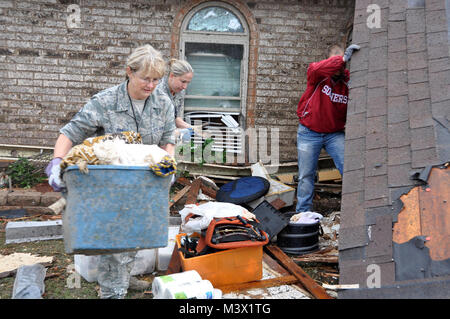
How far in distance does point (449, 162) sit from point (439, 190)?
26 cm

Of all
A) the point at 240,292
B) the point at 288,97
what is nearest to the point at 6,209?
the point at 240,292

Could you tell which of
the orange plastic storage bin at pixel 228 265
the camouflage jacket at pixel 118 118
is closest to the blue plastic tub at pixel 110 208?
the camouflage jacket at pixel 118 118

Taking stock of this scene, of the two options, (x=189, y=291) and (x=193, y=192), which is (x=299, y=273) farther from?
(x=193, y=192)

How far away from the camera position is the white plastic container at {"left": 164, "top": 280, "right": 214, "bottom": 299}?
2.81m

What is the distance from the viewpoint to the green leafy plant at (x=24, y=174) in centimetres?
686

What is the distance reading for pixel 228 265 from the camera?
12.2 ft

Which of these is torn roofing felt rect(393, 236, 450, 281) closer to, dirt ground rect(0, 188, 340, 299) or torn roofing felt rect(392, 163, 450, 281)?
torn roofing felt rect(392, 163, 450, 281)

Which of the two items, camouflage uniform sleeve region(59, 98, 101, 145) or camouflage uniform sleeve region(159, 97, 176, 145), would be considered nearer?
camouflage uniform sleeve region(59, 98, 101, 145)

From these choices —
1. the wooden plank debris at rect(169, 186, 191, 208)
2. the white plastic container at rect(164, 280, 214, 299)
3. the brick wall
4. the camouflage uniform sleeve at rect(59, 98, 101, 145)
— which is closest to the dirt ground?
the white plastic container at rect(164, 280, 214, 299)

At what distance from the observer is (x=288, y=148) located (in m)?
8.05

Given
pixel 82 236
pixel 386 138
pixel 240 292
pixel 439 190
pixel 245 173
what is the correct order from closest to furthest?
pixel 82 236 < pixel 439 190 < pixel 386 138 < pixel 240 292 < pixel 245 173

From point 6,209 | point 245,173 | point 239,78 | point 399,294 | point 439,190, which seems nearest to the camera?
point 399,294

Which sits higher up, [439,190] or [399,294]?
[439,190]
